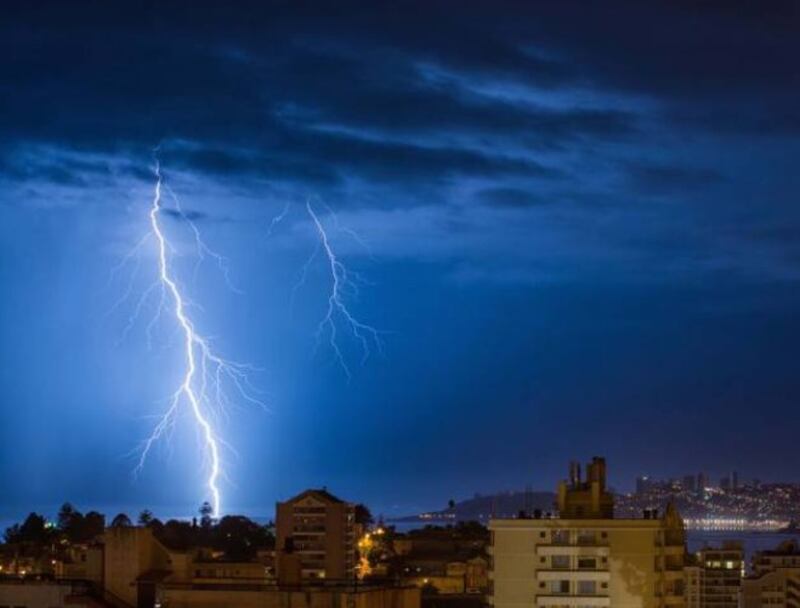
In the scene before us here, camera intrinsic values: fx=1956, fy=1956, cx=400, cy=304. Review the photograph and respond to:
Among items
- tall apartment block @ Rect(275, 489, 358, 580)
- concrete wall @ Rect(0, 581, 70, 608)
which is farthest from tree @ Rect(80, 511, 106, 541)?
concrete wall @ Rect(0, 581, 70, 608)

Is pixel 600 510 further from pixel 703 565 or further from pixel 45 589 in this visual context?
pixel 703 565

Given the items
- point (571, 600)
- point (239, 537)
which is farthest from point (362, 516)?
point (571, 600)

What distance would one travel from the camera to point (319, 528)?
87.4 meters

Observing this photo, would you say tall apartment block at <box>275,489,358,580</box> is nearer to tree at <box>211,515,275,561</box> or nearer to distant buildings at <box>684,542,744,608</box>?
tree at <box>211,515,275,561</box>

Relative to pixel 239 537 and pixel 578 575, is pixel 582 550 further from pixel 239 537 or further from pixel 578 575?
pixel 239 537

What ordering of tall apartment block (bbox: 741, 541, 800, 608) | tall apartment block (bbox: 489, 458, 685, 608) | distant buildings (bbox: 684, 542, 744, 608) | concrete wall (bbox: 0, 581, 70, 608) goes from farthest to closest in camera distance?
distant buildings (bbox: 684, 542, 744, 608) → tall apartment block (bbox: 741, 541, 800, 608) → tall apartment block (bbox: 489, 458, 685, 608) → concrete wall (bbox: 0, 581, 70, 608)

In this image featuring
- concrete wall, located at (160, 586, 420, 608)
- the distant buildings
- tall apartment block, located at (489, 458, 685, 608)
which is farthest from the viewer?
the distant buildings

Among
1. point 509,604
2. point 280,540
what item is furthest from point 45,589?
point 280,540

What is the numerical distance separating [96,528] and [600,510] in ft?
227

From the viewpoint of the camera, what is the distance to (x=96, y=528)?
106125 millimetres

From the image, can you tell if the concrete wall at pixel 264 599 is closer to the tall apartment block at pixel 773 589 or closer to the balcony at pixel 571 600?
the balcony at pixel 571 600

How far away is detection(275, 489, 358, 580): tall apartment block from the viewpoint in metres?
85.3

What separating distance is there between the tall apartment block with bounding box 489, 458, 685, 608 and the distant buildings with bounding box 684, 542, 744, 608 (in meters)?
56.9

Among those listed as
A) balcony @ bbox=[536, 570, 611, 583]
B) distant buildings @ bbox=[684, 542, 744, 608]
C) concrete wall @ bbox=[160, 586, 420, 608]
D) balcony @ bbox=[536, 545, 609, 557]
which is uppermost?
distant buildings @ bbox=[684, 542, 744, 608]
